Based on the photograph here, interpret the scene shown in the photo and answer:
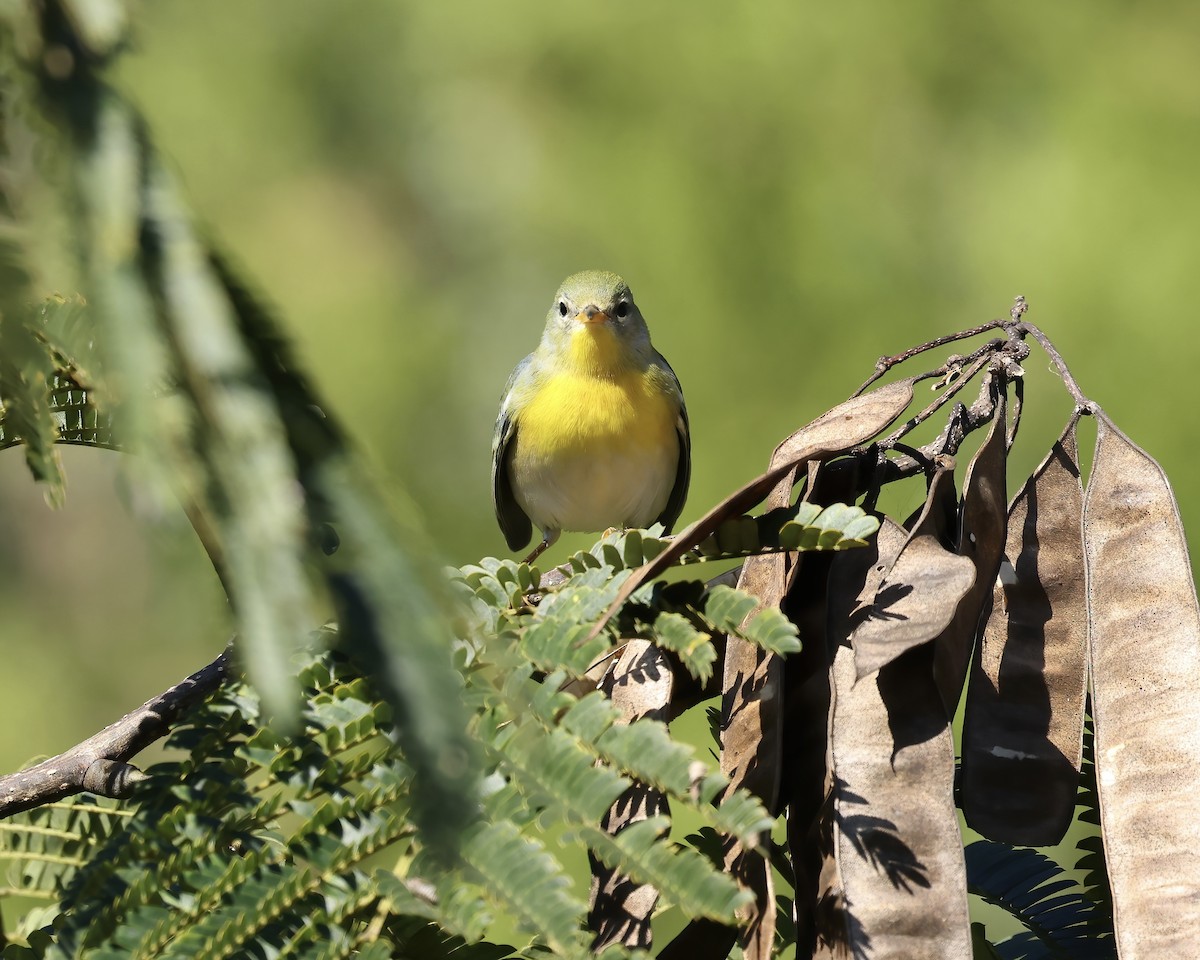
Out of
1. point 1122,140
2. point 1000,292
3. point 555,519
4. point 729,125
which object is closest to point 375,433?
point 555,519

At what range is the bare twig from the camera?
1.35 metres

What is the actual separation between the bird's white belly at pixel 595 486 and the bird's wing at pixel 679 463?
0.05 meters

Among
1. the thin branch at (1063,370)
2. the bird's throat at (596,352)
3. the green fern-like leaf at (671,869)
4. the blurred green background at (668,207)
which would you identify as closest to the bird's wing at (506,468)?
the bird's throat at (596,352)

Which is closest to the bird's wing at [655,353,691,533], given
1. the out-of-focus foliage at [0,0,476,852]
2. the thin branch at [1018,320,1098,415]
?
the thin branch at [1018,320,1098,415]

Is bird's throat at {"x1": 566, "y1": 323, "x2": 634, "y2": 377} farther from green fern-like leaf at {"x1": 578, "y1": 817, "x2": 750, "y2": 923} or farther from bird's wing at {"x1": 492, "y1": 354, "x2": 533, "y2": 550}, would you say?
green fern-like leaf at {"x1": 578, "y1": 817, "x2": 750, "y2": 923}

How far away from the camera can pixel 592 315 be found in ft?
11.7

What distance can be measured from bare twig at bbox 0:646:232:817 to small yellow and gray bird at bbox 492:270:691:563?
2.11 metres

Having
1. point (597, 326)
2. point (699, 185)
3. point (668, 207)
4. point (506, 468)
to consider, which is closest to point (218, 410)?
point (597, 326)

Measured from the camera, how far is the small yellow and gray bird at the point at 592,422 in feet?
11.6

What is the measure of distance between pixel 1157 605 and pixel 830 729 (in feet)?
1.42

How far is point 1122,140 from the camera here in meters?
4.71

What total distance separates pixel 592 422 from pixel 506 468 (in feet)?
1.74

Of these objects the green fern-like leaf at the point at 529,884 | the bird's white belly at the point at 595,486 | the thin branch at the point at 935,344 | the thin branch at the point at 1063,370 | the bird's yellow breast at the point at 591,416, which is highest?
the bird's yellow breast at the point at 591,416

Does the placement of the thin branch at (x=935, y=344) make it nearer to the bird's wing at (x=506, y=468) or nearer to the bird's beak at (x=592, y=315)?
the bird's beak at (x=592, y=315)
